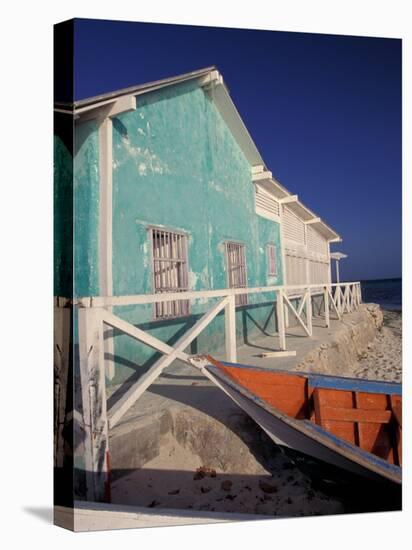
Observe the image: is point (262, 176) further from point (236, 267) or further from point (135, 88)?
point (135, 88)

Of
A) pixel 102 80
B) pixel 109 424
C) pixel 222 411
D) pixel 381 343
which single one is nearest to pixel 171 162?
pixel 102 80

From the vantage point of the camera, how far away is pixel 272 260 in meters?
8.60

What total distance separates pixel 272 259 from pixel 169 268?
128 inches

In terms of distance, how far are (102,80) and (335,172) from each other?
9.13 ft

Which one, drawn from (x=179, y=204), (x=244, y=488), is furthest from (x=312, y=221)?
(x=244, y=488)

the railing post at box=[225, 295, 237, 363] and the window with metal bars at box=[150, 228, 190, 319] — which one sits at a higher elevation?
the window with metal bars at box=[150, 228, 190, 319]

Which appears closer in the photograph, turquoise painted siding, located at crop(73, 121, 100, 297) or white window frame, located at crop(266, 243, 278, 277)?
turquoise painted siding, located at crop(73, 121, 100, 297)

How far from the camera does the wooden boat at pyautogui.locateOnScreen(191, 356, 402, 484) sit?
4184mm

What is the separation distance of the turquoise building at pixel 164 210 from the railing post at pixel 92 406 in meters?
0.26

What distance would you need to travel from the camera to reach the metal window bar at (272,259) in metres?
8.47

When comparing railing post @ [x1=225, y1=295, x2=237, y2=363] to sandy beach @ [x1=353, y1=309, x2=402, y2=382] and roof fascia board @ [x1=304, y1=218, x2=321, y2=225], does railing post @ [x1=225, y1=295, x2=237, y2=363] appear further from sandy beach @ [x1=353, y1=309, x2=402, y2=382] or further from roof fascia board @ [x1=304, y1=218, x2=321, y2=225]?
roof fascia board @ [x1=304, y1=218, x2=321, y2=225]

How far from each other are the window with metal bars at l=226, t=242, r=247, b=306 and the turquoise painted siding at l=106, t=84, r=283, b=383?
0.14m

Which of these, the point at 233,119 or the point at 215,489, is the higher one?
the point at 233,119

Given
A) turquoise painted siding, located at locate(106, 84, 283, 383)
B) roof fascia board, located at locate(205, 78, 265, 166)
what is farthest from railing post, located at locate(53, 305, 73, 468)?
Result: roof fascia board, located at locate(205, 78, 265, 166)
